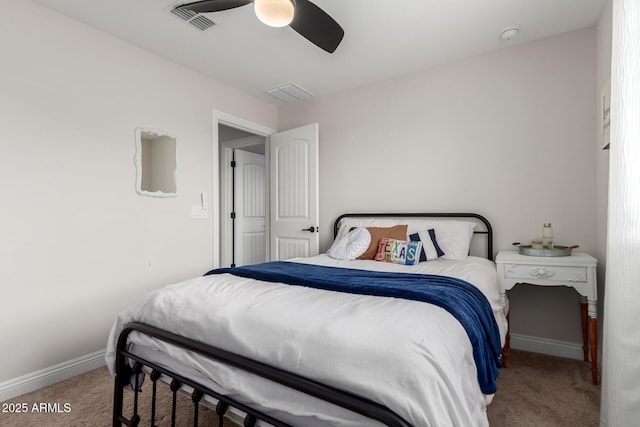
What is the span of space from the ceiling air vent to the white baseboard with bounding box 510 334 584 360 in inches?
135

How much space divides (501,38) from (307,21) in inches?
66.4

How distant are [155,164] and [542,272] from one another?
309cm

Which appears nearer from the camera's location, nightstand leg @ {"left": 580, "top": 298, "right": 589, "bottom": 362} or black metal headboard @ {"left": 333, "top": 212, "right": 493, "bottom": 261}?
nightstand leg @ {"left": 580, "top": 298, "right": 589, "bottom": 362}

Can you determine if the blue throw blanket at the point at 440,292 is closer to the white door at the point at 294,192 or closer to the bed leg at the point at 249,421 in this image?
the bed leg at the point at 249,421

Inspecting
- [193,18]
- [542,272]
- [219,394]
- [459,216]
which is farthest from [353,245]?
[193,18]

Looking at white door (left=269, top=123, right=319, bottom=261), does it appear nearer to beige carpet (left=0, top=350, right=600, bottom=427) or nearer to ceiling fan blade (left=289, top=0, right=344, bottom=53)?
ceiling fan blade (left=289, top=0, right=344, bottom=53)

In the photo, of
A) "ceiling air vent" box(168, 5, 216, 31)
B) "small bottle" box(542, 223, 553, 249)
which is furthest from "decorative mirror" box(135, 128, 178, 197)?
"small bottle" box(542, 223, 553, 249)

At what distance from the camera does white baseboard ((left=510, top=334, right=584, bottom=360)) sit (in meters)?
2.47

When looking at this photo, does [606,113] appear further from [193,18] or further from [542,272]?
[193,18]

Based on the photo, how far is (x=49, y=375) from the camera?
7.07 feet

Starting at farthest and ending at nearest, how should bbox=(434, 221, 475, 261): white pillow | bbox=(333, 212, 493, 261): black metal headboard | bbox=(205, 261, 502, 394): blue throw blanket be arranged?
bbox=(333, 212, 493, 261): black metal headboard
bbox=(434, 221, 475, 261): white pillow
bbox=(205, 261, 502, 394): blue throw blanket

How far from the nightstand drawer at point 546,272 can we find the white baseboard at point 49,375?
3018 millimetres

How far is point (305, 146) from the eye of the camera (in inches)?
142

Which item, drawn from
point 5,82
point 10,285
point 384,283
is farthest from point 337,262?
point 5,82
